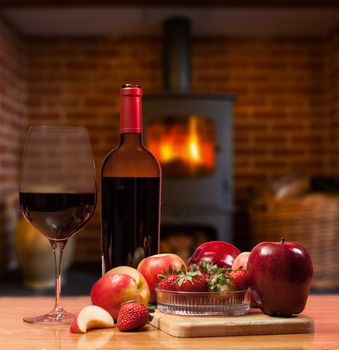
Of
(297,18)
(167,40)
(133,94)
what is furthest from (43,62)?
(133,94)

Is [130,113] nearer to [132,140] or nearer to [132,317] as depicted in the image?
[132,140]

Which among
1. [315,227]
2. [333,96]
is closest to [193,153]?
[315,227]

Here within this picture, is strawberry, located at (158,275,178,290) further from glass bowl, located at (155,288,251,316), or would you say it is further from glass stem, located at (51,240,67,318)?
glass stem, located at (51,240,67,318)

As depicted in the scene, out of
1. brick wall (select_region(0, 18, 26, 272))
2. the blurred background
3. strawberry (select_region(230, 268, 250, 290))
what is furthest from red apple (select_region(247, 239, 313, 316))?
brick wall (select_region(0, 18, 26, 272))

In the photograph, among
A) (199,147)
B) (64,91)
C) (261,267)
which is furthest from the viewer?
(64,91)

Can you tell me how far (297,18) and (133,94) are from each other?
3466 millimetres

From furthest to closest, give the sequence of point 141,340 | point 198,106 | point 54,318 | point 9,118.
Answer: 1. point 9,118
2. point 198,106
3. point 54,318
4. point 141,340

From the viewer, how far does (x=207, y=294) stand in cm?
87

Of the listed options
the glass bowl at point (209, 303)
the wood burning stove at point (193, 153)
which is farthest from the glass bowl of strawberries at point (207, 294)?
the wood burning stove at point (193, 153)

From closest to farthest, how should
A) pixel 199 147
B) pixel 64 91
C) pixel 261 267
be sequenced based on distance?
pixel 261 267 < pixel 199 147 < pixel 64 91

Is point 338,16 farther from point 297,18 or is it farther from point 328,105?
point 328,105

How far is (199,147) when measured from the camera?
4.04 m

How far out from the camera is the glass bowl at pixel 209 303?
2.87 ft

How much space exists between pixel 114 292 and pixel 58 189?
0.15m
